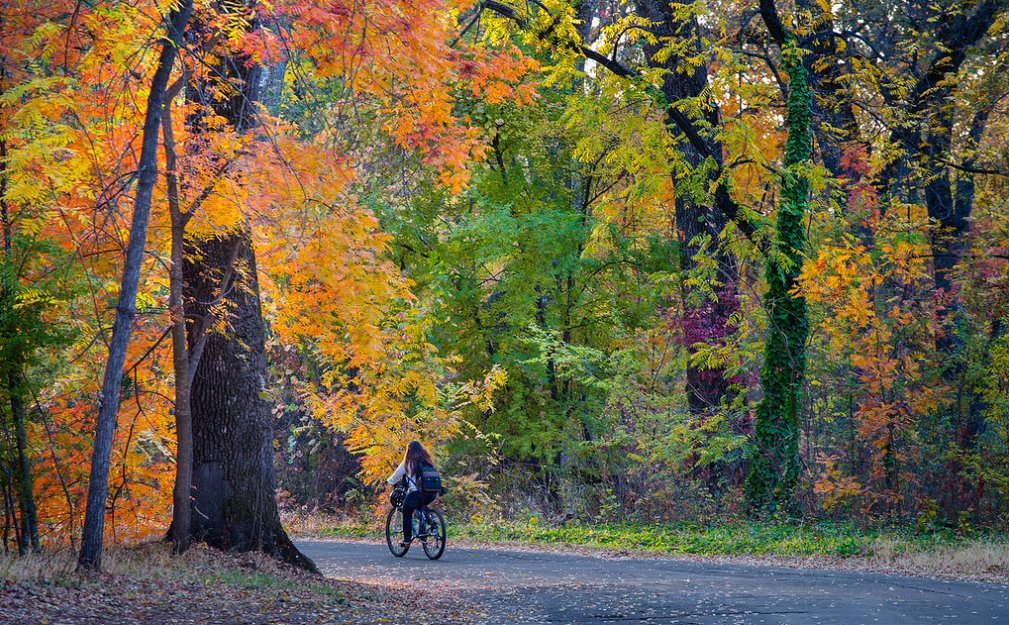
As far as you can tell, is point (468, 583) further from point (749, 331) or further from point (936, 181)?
point (936, 181)

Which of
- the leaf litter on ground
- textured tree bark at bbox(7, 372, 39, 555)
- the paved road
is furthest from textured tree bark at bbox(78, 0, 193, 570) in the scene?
the paved road

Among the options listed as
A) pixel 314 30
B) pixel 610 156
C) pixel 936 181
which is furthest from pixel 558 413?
pixel 314 30

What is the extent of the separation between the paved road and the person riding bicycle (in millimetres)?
608

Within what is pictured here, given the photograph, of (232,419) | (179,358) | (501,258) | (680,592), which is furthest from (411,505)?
(501,258)

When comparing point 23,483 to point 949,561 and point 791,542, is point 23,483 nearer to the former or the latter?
point 791,542

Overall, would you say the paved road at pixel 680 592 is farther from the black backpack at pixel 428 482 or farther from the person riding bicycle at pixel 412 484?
the black backpack at pixel 428 482

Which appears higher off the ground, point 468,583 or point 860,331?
point 860,331

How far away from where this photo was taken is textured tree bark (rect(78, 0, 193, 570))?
26.6ft

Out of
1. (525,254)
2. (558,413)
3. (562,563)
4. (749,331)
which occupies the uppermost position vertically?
(525,254)

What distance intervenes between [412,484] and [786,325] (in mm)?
7590

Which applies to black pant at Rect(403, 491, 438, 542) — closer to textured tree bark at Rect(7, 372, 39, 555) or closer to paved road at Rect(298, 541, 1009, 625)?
paved road at Rect(298, 541, 1009, 625)

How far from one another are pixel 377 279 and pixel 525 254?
334 inches

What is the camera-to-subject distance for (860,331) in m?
15.8

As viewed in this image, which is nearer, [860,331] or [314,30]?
[314,30]
